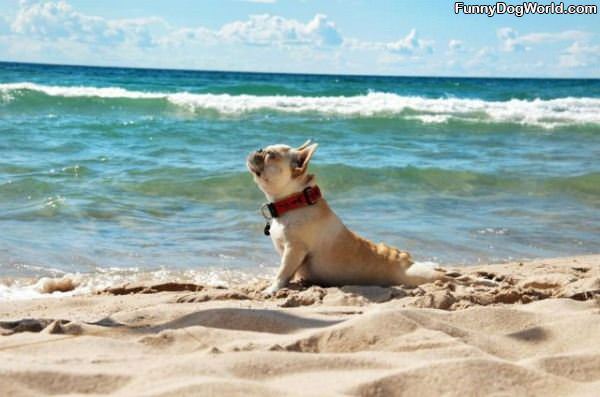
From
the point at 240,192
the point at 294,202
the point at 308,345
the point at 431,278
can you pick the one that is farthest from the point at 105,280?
the point at 240,192

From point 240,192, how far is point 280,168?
4406 millimetres

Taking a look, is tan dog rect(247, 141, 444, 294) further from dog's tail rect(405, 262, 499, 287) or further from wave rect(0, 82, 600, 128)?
wave rect(0, 82, 600, 128)

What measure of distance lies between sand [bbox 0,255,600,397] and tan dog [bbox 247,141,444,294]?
249mm

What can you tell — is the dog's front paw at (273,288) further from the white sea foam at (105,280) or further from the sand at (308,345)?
the white sea foam at (105,280)

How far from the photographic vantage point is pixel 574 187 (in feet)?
34.2

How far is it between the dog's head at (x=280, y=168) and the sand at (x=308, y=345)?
0.65 m

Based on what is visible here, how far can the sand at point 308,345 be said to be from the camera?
2.73 metres

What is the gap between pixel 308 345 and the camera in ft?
10.9

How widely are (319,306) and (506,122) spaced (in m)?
17.4

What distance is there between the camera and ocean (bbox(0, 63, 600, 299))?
6.64 meters

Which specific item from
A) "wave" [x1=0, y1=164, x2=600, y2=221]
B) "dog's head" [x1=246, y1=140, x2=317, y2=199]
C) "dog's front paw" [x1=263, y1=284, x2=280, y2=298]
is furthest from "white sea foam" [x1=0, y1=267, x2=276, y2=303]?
"wave" [x1=0, y1=164, x2=600, y2=221]

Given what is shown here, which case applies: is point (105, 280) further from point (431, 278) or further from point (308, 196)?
point (431, 278)

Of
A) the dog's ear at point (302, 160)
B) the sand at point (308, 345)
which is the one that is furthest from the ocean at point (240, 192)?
the sand at point (308, 345)

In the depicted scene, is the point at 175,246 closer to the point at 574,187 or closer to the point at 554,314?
the point at 554,314
